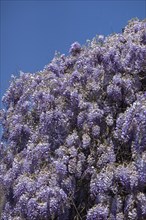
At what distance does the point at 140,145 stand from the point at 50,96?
2841mm

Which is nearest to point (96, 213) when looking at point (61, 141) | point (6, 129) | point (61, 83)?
point (61, 141)

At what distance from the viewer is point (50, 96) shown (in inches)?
404

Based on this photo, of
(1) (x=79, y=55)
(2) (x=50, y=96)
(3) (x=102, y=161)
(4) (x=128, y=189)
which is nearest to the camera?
(4) (x=128, y=189)

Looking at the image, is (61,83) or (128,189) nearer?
(128,189)

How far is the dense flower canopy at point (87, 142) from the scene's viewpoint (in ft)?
27.3

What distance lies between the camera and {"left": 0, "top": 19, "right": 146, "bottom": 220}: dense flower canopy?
27.3 feet

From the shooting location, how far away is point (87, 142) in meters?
9.22

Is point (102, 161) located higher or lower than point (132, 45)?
lower

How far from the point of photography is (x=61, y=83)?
10594 mm

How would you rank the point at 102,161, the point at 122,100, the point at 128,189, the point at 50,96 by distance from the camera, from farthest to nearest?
the point at 50,96 < the point at 122,100 < the point at 102,161 < the point at 128,189

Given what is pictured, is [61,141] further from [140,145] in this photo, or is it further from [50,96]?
[140,145]

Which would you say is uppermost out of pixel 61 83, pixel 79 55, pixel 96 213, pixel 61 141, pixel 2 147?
pixel 79 55

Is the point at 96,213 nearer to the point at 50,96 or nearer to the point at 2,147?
the point at 50,96

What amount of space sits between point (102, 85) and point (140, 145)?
215cm
